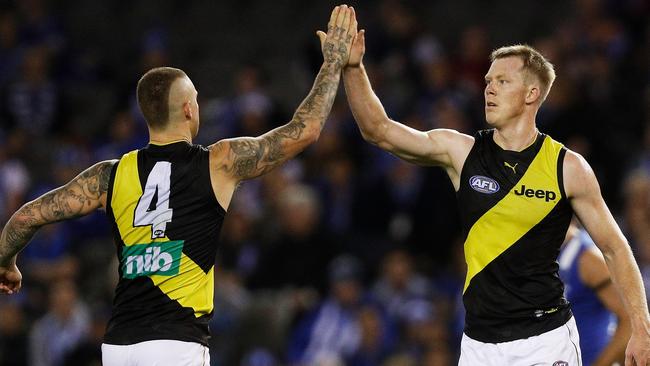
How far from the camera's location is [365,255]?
1238cm

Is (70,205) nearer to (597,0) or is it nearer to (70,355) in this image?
(70,355)

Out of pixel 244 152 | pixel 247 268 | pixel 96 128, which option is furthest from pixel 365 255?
pixel 244 152

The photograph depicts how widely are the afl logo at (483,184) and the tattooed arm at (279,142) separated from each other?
3.00 ft

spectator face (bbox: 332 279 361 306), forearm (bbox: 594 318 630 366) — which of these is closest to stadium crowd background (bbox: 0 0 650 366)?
spectator face (bbox: 332 279 361 306)

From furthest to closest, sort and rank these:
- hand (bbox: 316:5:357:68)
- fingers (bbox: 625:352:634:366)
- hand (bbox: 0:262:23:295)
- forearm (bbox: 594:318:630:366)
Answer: forearm (bbox: 594:318:630:366) < hand (bbox: 316:5:357:68) < hand (bbox: 0:262:23:295) < fingers (bbox: 625:352:634:366)

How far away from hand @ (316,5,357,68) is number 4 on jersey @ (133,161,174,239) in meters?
1.31

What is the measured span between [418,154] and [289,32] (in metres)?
10.8

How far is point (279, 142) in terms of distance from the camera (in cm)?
629

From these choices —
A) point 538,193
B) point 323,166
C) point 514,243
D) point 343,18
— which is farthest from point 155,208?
point 323,166

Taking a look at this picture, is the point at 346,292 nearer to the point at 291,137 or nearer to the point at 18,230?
the point at 291,137

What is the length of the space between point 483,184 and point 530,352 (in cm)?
97

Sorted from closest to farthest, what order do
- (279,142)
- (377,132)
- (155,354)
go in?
(155,354) < (279,142) < (377,132)

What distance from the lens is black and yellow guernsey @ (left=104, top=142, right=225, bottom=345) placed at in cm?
600

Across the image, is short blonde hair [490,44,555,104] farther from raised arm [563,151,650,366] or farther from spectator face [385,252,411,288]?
spectator face [385,252,411,288]
